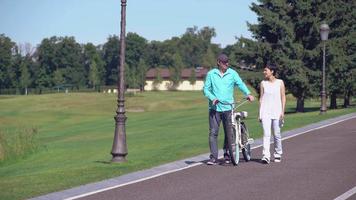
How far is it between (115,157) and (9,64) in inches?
5001

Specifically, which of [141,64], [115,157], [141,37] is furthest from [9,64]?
[115,157]

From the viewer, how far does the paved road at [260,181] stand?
8516mm

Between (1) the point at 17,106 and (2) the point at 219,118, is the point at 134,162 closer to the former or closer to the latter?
(2) the point at 219,118

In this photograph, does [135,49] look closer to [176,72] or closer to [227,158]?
[176,72]

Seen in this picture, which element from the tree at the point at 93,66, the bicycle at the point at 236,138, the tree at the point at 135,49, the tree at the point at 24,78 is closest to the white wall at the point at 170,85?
the tree at the point at 93,66

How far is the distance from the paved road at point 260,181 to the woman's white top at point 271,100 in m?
0.97

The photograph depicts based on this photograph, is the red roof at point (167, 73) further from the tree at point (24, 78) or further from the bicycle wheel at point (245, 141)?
the bicycle wheel at point (245, 141)

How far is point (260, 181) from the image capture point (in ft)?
31.4

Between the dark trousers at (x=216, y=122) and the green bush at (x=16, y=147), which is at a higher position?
the dark trousers at (x=216, y=122)

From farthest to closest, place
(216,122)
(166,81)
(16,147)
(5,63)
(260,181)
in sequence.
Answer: (166,81) → (5,63) → (16,147) → (216,122) → (260,181)

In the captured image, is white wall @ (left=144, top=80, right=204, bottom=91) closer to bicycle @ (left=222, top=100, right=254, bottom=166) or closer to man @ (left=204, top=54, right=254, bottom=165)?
bicycle @ (left=222, top=100, right=254, bottom=166)

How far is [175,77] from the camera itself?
13838 cm

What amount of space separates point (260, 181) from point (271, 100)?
94.1 inches

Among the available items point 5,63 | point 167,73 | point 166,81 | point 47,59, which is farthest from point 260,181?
point 47,59
